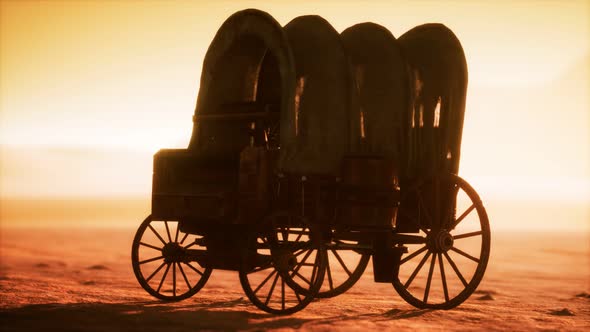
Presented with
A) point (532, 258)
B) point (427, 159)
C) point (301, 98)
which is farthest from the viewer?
point (532, 258)

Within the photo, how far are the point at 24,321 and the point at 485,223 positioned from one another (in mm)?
5560

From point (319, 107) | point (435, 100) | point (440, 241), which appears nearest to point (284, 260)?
point (319, 107)

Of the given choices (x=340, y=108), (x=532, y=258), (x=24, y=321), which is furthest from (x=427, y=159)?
(x=532, y=258)

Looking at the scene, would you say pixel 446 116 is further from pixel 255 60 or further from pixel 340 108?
pixel 255 60

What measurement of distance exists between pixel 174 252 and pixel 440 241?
362cm

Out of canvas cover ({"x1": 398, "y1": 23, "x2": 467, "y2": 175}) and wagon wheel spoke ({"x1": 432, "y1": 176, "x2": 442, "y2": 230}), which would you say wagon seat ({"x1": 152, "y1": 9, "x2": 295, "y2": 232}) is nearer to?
canvas cover ({"x1": 398, "y1": 23, "x2": 467, "y2": 175})

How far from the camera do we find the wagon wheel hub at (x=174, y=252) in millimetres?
11586

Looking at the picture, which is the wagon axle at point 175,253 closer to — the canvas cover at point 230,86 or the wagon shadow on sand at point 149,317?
the wagon shadow on sand at point 149,317

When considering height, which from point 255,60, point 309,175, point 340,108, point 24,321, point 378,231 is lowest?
point 24,321

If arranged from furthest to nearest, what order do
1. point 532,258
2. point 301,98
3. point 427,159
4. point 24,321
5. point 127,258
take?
point 532,258 < point 127,258 < point 427,159 < point 301,98 < point 24,321

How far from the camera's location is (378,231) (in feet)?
35.0

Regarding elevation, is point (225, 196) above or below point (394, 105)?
below

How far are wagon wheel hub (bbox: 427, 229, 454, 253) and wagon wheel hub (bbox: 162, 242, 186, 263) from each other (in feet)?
11.0

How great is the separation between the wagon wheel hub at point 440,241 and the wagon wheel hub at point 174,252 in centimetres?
335
